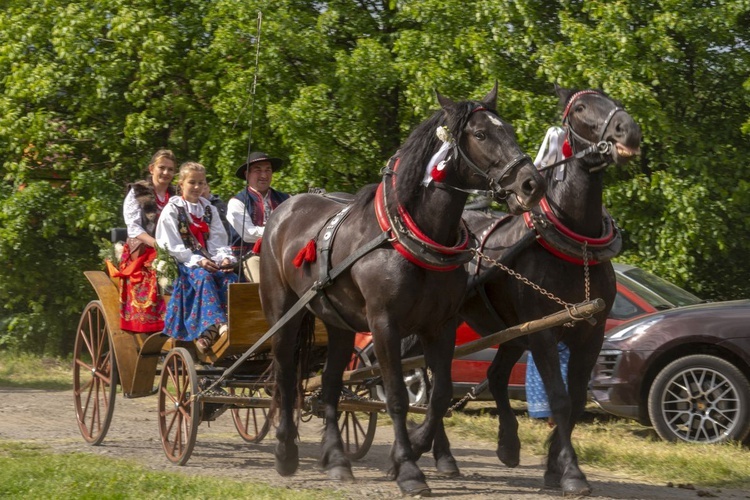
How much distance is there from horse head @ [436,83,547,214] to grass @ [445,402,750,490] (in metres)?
2.24

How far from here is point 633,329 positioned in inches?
377

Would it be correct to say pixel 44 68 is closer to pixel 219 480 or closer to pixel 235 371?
pixel 235 371

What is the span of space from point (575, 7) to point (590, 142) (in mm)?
7079

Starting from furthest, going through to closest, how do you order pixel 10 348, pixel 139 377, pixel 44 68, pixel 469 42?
1. pixel 10 348
2. pixel 44 68
3. pixel 469 42
4. pixel 139 377

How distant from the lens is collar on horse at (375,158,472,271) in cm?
660

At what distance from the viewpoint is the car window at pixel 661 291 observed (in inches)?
427

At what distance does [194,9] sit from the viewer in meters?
15.9

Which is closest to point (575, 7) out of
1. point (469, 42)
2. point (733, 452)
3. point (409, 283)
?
point (469, 42)

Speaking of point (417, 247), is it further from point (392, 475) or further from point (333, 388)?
point (333, 388)

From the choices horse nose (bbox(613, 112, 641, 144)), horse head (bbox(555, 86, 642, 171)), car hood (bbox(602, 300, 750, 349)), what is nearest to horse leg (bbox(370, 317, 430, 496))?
horse head (bbox(555, 86, 642, 171))

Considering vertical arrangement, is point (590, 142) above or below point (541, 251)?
above

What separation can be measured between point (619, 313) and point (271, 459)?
3.72m

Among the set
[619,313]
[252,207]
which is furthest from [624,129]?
[619,313]

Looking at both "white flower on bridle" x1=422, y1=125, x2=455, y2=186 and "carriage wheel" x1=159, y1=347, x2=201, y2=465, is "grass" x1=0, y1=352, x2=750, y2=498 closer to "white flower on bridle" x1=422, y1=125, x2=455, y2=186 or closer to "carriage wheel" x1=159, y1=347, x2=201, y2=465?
"carriage wheel" x1=159, y1=347, x2=201, y2=465
